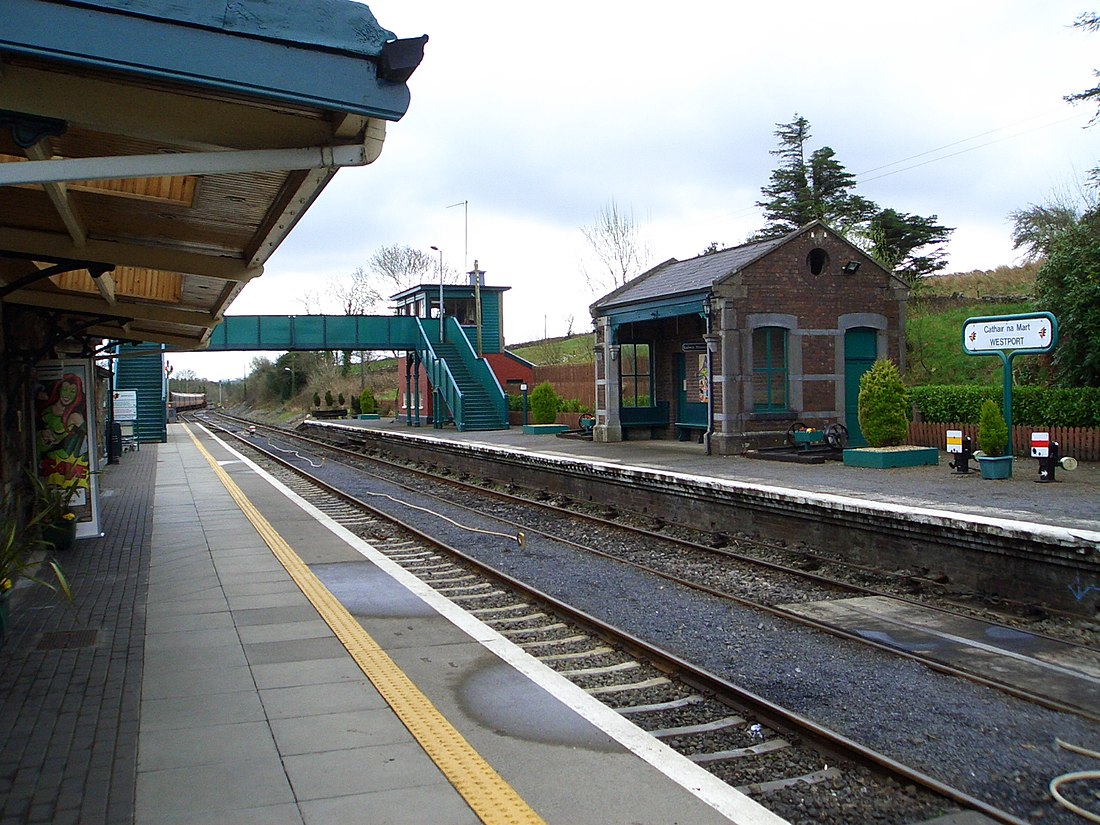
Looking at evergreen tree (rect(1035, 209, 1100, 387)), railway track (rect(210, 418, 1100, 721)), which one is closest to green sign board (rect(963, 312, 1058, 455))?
evergreen tree (rect(1035, 209, 1100, 387))

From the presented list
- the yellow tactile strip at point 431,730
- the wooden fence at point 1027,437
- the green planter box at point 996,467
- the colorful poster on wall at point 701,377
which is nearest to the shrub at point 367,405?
the colorful poster on wall at point 701,377

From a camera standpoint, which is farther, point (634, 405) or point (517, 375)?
point (517, 375)

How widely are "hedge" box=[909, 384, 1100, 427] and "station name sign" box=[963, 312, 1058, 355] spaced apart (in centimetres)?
403

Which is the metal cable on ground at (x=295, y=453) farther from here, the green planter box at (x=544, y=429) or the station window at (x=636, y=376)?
the station window at (x=636, y=376)

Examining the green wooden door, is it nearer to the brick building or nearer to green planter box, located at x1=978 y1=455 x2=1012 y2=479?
the brick building

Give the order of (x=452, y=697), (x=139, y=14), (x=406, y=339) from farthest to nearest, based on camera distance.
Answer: (x=406, y=339) < (x=452, y=697) < (x=139, y=14)

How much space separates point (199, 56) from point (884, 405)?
1498 cm

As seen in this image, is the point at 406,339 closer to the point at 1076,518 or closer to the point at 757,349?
the point at 757,349

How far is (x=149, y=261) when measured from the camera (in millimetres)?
7387

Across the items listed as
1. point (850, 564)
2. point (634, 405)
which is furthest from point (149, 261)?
point (634, 405)

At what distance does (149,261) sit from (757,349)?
14752 mm

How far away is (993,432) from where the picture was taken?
14391 mm

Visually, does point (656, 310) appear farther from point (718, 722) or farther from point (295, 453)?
point (718, 722)

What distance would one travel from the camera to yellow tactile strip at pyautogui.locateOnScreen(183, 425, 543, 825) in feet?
13.5
